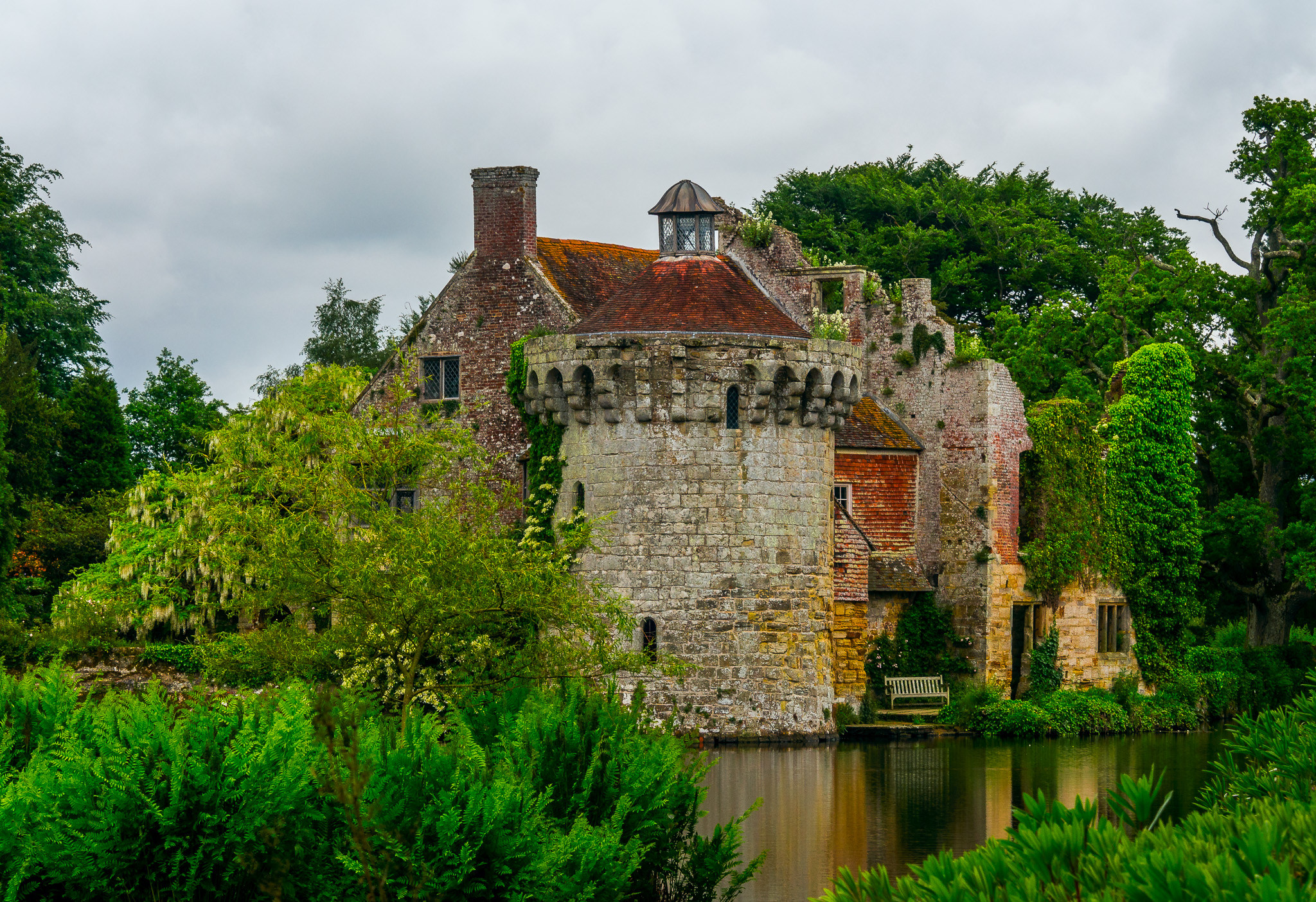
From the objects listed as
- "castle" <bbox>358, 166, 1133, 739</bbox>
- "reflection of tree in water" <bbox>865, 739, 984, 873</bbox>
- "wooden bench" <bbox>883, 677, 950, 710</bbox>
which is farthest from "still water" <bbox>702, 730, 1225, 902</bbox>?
"castle" <bbox>358, 166, 1133, 739</bbox>

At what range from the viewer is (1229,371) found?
4634 centimetres

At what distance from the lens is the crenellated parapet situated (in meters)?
32.9

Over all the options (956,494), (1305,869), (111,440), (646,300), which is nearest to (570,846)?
(1305,869)

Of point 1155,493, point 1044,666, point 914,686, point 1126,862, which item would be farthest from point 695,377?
point 1126,862

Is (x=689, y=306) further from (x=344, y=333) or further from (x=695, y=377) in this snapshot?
(x=344, y=333)

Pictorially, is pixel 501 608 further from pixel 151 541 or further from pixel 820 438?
pixel 151 541

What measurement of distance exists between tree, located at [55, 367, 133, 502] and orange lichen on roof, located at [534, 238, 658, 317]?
19.5m

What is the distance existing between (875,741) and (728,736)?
12.2 ft

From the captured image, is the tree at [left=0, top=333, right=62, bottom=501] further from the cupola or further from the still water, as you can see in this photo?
the still water

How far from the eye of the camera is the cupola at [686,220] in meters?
36.2

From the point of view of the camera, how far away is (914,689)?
37875 millimetres

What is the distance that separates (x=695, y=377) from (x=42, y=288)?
34282 mm

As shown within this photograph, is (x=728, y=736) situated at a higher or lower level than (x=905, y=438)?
lower

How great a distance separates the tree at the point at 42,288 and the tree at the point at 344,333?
27.6 ft
